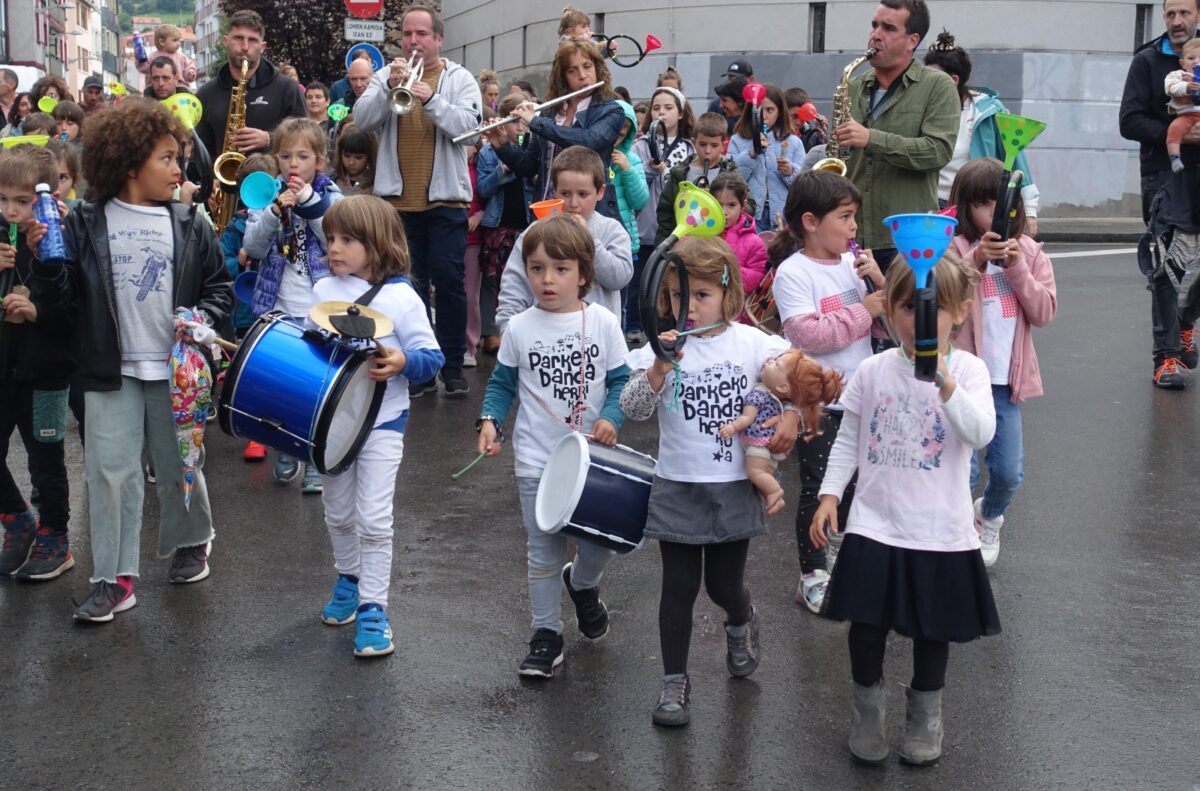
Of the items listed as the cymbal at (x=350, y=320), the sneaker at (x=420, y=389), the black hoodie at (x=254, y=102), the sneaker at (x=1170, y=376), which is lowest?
the sneaker at (x=420, y=389)

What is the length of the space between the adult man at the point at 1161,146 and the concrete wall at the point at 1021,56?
13.8 m

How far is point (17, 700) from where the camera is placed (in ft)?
14.4

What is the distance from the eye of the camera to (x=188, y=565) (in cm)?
557

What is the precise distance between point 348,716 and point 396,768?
A: 1.36ft

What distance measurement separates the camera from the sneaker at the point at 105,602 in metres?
5.08

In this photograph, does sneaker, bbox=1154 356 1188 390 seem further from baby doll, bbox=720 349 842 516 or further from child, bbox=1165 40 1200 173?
baby doll, bbox=720 349 842 516

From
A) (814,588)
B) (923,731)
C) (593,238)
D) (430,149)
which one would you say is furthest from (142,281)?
(430,149)

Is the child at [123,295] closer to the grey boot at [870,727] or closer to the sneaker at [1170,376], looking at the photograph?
the grey boot at [870,727]

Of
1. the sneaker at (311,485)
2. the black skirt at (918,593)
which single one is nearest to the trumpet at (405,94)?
the sneaker at (311,485)

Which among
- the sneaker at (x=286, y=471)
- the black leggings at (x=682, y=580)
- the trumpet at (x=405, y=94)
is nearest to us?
the black leggings at (x=682, y=580)

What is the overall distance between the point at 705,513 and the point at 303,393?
140 centimetres

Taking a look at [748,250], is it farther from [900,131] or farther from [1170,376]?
[1170,376]

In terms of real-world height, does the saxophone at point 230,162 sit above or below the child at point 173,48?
below

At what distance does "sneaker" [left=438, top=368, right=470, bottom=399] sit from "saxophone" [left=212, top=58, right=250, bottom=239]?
168cm
